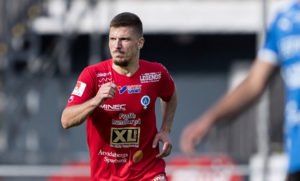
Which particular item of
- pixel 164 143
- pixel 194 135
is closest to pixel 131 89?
pixel 164 143

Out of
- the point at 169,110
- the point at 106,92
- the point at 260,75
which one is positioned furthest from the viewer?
the point at 169,110

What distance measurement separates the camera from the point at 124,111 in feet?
15.6

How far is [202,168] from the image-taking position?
925cm

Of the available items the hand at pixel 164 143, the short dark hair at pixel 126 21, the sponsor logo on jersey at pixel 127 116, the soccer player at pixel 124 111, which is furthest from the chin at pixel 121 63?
the hand at pixel 164 143

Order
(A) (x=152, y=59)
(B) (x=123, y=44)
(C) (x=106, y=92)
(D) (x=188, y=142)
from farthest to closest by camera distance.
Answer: (A) (x=152, y=59), (B) (x=123, y=44), (C) (x=106, y=92), (D) (x=188, y=142)

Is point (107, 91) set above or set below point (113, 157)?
above

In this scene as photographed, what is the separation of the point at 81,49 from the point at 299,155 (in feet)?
48.0

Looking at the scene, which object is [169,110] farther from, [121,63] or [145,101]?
[121,63]

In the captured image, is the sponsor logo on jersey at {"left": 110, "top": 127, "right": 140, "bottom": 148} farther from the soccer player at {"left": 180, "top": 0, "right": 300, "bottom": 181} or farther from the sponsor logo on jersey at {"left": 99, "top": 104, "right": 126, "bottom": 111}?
the soccer player at {"left": 180, "top": 0, "right": 300, "bottom": 181}

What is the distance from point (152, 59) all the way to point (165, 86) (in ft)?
42.3

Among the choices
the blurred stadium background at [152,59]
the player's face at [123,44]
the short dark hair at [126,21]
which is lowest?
the blurred stadium background at [152,59]

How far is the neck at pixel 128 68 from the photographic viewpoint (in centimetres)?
481

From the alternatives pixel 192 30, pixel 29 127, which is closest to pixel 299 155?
pixel 29 127

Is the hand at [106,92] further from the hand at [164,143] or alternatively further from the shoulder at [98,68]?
the hand at [164,143]
